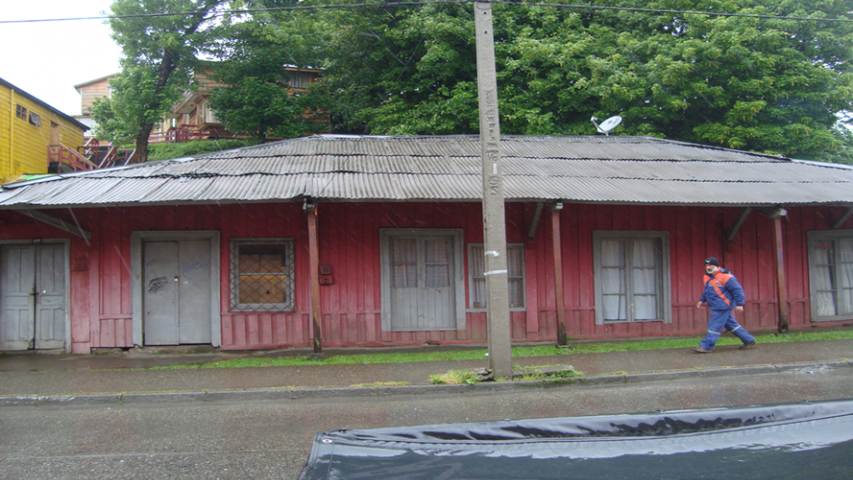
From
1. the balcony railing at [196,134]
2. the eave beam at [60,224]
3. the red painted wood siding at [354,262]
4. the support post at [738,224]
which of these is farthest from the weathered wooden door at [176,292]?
the balcony railing at [196,134]

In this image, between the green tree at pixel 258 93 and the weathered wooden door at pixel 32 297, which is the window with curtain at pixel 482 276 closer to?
the weathered wooden door at pixel 32 297

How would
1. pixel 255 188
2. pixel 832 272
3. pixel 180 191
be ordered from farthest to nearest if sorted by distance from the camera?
pixel 832 272
pixel 255 188
pixel 180 191

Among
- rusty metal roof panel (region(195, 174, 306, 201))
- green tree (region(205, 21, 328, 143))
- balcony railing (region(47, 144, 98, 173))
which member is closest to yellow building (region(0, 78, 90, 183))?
balcony railing (region(47, 144, 98, 173))

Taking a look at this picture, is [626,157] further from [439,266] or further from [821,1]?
[821,1]

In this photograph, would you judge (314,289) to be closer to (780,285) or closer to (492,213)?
(492,213)

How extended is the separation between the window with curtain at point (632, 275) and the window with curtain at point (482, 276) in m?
1.60

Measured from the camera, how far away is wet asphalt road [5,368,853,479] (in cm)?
456

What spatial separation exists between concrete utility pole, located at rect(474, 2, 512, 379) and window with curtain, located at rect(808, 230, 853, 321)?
8.69 m

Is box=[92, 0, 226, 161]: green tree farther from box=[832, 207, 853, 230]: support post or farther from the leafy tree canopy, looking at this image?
box=[832, 207, 853, 230]: support post

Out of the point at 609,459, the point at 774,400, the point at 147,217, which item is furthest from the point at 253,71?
the point at 609,459

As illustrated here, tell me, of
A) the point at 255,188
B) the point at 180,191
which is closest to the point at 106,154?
the point at 180,191

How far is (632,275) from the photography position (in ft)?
35.1

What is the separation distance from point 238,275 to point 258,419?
4404 millimetres

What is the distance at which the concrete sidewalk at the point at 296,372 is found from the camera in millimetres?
6797
